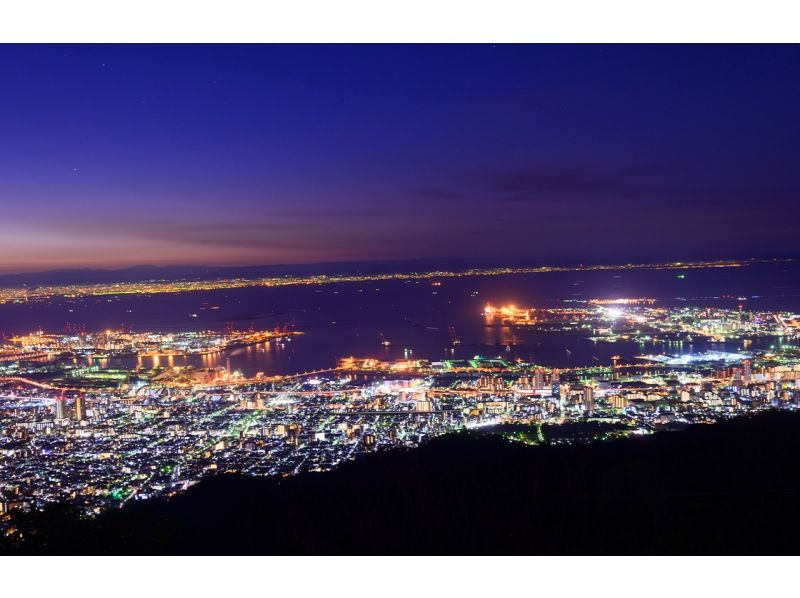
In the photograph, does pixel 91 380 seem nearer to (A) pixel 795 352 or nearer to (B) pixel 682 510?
(B) pixel 682 510

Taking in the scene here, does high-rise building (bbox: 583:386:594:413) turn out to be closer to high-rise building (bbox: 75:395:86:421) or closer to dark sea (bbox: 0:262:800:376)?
dark sea (bbox: 0:262:800:376)

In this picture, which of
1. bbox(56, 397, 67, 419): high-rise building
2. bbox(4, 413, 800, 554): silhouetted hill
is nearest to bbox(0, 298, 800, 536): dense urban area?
bbox(56, 397, 67, 419): high-rise building

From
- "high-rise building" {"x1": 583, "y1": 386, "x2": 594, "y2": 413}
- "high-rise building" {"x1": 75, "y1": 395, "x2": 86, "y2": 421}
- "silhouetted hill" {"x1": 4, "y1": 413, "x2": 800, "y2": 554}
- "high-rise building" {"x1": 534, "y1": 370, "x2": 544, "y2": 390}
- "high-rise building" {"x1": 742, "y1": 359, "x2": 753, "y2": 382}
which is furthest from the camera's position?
"high-rise building" {"x1": 534, "y1": 370, "x2": 544, "y2": 390}

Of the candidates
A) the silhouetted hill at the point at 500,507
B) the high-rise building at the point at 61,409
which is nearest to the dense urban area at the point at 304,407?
the high-rise building at the point at 61,409

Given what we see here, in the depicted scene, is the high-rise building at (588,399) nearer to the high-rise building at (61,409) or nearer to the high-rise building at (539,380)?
the high-rise building at (539,380)

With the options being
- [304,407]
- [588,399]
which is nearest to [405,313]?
[304,407]

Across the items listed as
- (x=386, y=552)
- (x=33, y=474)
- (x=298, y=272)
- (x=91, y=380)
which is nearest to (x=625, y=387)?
(x=386, y=552)
